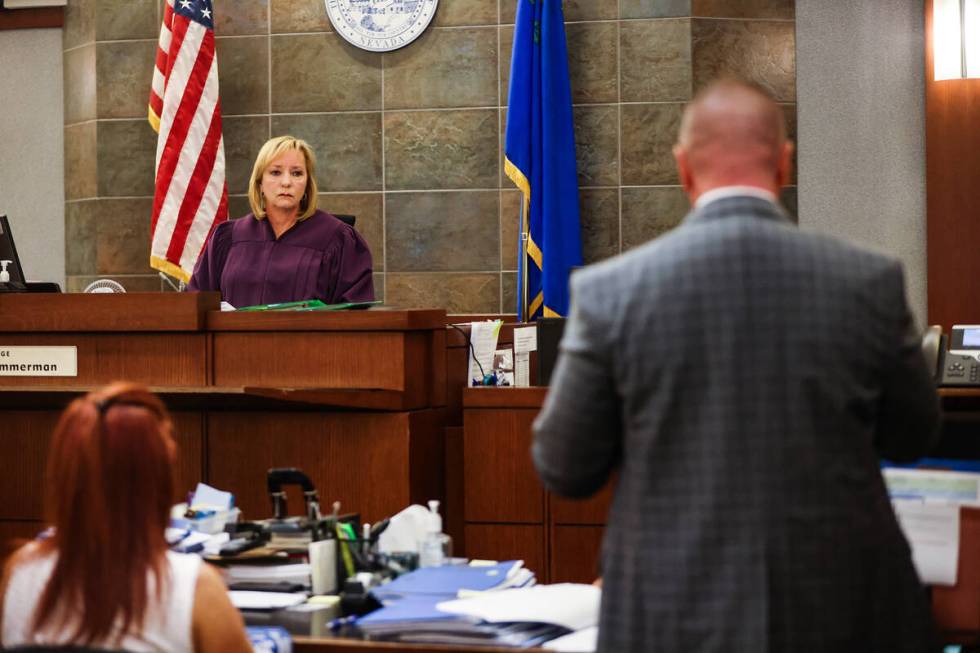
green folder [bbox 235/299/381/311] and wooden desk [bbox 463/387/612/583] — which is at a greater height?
green folder [bbox 235/299/381/311]

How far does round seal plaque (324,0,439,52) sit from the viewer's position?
6508mm

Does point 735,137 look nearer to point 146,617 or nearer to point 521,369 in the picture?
point 146,617

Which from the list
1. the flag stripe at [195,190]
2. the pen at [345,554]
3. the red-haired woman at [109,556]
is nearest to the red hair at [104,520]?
the red-haired woman at [109,556]

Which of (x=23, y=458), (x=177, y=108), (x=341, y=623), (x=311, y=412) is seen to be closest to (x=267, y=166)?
(x=311, y=412)

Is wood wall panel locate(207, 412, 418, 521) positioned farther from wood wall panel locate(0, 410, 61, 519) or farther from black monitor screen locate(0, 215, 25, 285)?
black monitor screen locate(0, 215, 25, 285)

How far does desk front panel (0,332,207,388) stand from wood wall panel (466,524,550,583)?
39.1 inches

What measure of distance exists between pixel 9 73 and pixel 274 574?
5440 mm

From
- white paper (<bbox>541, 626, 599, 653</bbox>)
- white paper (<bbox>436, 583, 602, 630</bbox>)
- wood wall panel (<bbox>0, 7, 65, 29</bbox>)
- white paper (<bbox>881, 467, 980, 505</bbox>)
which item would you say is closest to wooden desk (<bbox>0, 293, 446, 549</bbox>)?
white paper (<bbox>436, 583, 602, 630</bbox>)

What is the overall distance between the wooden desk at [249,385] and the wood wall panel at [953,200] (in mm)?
3242

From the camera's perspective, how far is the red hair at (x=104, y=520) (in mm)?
1644

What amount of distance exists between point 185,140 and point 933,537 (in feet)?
16.3

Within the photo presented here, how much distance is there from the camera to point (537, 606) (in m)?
2.12

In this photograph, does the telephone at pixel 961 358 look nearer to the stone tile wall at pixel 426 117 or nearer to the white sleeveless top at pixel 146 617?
the stone tile wall at pixel 426 117

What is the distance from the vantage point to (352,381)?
3.79m
